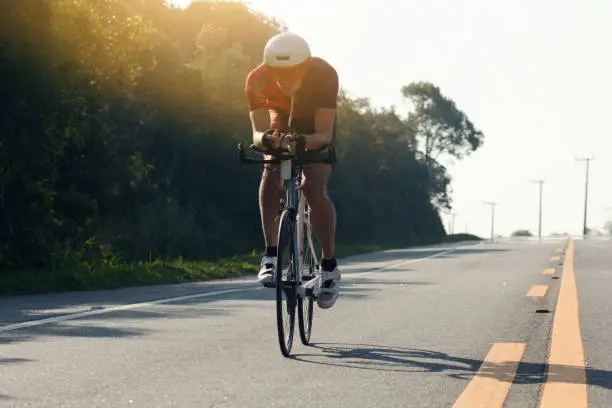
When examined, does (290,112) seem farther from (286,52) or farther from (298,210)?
(298,210)

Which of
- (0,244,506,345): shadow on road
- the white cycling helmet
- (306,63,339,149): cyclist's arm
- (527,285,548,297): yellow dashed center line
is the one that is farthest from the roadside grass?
the white cycling helmet

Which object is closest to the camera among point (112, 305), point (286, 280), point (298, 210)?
point (286, 280)

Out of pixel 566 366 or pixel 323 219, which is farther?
pixel 323 219

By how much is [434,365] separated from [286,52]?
6.99 feet

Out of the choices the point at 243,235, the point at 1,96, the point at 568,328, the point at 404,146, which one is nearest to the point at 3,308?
the point at 568,328

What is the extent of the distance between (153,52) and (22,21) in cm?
2028

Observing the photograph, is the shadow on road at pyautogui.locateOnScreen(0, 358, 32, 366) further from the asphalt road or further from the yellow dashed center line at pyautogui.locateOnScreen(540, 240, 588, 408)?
the yellow dashed center line at pyautogui.locateOnScreen(540, 240, 588, 408)

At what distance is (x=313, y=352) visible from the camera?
6.89 m

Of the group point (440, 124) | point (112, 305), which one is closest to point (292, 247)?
point (112, 305)

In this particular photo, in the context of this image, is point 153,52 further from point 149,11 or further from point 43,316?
point 43,316

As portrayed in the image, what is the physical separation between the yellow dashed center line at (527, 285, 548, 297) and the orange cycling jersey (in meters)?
5.70

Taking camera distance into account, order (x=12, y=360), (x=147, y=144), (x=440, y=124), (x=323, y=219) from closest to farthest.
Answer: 1. (x=12, y=360)
2. (x=323, y=219)
3. (x=147, y=144)
4. (x=440, y=124)

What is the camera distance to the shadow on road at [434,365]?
18.9ft

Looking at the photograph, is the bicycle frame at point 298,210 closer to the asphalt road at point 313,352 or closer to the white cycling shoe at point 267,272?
the white cycling shoe at point 267,272
